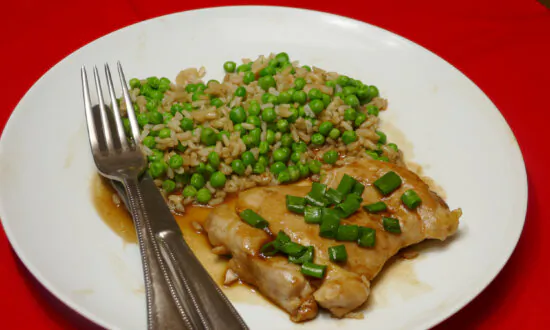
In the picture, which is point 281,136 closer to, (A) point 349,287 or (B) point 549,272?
(A) point 349,287

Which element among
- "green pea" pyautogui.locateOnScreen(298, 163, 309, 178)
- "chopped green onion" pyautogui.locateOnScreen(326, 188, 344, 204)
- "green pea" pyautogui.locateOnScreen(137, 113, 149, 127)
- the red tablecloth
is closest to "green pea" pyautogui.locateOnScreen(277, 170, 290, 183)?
"green pea" pyautogui.locateOnScreen(298, 163, 309, 178)

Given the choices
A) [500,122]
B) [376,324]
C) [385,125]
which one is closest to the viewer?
[376,324]

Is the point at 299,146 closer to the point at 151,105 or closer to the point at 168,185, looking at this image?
the point at 168,185

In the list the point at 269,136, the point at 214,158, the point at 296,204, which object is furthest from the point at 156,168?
the point at 296,204

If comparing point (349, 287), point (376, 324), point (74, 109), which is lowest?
point (376, 324)

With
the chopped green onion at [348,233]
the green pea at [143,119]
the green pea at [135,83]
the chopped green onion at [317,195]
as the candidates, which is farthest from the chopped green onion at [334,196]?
the green pea at [135,83]

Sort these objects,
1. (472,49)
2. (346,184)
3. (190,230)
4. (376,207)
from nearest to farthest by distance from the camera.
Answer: (376,207)
(346,184)
(190,230)
(472,49)

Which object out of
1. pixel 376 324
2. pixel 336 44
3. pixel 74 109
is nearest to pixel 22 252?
pixel 74 109
